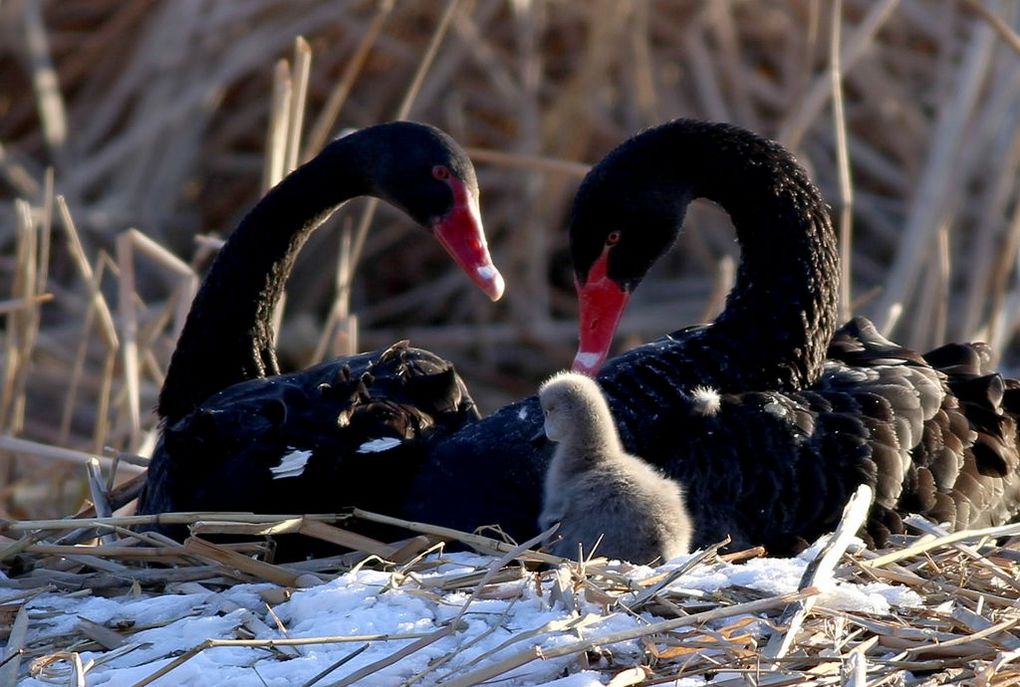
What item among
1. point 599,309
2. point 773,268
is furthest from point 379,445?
point 773,268

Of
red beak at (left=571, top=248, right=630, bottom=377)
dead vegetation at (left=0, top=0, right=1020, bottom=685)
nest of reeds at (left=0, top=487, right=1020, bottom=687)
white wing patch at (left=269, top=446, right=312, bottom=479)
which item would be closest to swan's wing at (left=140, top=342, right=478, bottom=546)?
white wing patch at (left=269, top=446, right=312, bottom=479)

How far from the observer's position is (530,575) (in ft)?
8.55

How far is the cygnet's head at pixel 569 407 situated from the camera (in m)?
2.90

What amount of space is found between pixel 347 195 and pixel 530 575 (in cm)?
142

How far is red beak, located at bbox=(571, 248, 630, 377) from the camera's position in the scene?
3.54 meters

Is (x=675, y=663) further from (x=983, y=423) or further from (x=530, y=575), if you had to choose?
(x=983, y=423)

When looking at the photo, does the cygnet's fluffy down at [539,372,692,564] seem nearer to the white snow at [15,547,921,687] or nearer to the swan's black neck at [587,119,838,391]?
the white snow at [15,547,921,687]

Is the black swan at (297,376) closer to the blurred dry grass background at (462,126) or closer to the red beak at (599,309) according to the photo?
the red beak at (599,309)

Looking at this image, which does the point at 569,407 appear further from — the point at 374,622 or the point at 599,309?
the point at 599,309

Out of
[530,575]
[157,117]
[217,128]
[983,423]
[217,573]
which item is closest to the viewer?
[530,575]

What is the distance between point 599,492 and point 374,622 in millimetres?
489

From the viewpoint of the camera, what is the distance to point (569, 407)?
2900 mm

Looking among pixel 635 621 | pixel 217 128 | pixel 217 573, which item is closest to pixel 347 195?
pixel 217 573

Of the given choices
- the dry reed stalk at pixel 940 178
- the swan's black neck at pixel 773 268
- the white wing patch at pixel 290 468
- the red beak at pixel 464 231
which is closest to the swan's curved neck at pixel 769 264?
the swan's black neck at pixel 773 268
